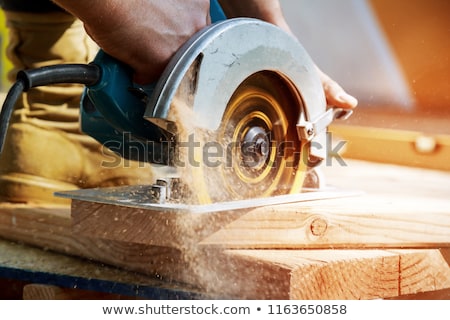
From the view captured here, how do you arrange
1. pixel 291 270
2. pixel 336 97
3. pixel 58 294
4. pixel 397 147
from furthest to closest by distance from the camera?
1. pixel 397 147
2. pixel 336 97
3. pixel 58 294
4. pixel 291 270

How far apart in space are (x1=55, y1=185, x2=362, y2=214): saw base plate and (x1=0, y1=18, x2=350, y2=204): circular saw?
0.04 meters

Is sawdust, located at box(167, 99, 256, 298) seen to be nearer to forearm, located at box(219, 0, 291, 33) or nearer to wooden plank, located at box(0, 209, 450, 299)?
wooden plank, located at box(0, 209, 450, 299)

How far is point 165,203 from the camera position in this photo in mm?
1205

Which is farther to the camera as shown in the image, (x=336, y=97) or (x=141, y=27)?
(x=336, y=97)

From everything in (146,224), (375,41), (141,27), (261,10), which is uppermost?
(375,41)

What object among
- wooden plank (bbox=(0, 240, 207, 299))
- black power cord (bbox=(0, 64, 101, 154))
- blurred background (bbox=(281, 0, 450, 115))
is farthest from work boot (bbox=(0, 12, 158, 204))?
blurred background (bbox=(281, 0, 450, 115))

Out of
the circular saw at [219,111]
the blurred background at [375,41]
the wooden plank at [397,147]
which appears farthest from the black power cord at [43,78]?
the blurred background at [375,41]

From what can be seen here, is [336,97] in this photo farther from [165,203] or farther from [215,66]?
[165,203]

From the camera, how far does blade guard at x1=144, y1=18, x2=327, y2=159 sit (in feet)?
3.98

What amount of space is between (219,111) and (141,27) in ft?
0.64

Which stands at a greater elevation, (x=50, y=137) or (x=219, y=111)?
(x=50, y=137)

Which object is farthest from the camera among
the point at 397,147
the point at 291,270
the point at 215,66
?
the point at 397,147

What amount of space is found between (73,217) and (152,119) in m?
0.26

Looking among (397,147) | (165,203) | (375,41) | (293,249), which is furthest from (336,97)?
(375,41)
